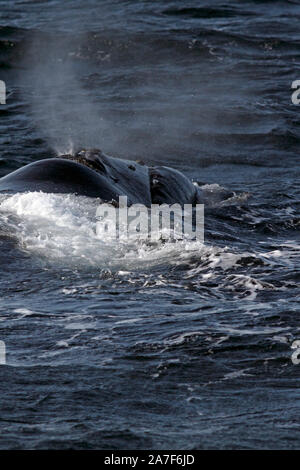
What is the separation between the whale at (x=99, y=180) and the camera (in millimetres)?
11836

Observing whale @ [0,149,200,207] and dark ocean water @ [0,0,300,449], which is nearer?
dark ocean water @ [0,0,300,449]

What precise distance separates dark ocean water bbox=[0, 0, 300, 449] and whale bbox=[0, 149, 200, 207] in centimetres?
36

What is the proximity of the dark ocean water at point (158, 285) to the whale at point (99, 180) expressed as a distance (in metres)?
0.36

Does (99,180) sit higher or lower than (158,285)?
higher

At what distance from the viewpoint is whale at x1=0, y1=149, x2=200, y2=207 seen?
1184cm

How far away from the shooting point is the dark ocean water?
625 cm

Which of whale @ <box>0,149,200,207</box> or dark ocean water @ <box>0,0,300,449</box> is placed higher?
whale @ <box>0,149,200,207</box>

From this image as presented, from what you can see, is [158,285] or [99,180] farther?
[99,180]

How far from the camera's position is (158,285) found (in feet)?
29.9

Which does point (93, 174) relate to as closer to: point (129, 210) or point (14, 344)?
point (129, 210)

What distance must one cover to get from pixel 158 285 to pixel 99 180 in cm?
338

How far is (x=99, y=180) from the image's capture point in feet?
39.9
